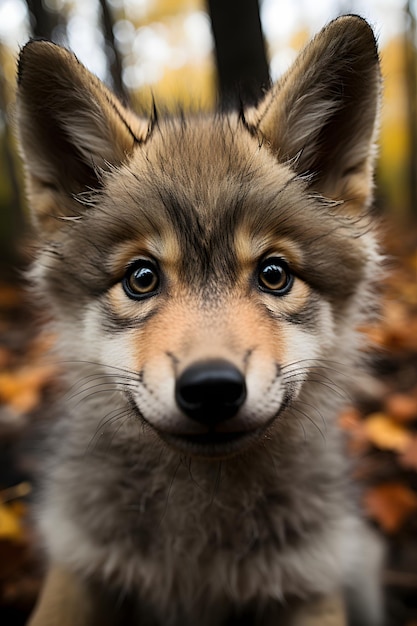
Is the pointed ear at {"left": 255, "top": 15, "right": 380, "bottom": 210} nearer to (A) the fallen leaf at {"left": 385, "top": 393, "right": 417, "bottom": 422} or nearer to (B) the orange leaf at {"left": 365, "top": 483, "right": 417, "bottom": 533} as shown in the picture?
(B) the orange leaf at {"left": 365, "top": 483, "right": 417, "bottom": 533}

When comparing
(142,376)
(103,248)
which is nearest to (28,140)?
(103,248)

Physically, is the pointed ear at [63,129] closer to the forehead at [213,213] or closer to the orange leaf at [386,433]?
the forehead at [213,213]

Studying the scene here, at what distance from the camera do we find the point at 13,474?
3875 mm

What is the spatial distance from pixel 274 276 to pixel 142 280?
48 centimetres

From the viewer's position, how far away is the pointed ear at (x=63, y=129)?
2258mm

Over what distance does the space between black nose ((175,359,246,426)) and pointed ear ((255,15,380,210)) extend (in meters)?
1.13

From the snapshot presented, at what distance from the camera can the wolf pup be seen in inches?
84.0

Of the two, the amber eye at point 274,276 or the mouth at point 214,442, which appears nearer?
Answer: the mouth at point 214,442

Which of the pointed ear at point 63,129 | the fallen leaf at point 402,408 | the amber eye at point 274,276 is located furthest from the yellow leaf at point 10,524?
the fallen leaf at point 402,408

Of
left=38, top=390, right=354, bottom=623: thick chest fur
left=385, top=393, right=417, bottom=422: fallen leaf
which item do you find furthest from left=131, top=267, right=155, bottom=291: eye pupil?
left=385, top=393, right=417, bottom=422: fallen leaf

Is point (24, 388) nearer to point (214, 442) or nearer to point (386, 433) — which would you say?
point (386, 433)

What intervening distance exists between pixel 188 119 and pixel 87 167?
0.53m

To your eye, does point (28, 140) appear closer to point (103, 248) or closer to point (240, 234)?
point (103, 248)

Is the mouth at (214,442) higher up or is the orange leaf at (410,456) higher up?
the mouth at (214,442)
